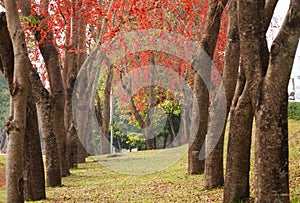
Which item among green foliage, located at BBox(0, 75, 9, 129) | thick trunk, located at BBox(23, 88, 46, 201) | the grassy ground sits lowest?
the grassy ground

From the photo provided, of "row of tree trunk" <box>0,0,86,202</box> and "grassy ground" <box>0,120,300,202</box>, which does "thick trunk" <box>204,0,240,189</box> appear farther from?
"row of tree trunk" <box>0,0,86,202</box>

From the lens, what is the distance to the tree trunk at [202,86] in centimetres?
1559

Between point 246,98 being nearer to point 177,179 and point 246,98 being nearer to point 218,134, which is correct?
point 218,134

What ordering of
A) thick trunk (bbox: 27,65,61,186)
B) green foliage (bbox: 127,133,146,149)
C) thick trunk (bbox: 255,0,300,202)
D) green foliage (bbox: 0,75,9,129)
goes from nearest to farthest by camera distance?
thick trunk (bbox: 255,0,300,202) < thick trunk (bbox: 27,65,61,186) < green foliage (bbox: 127,133,146,149) < green foliage (bbox: 0,75,9,129)

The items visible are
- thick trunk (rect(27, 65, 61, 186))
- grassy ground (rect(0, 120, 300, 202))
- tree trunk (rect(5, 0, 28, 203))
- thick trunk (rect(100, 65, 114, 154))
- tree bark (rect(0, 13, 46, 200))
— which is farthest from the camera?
thick trunk (rect(100, 65, 114, 154))

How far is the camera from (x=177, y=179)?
17.8 metres

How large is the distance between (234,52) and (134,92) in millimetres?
32890

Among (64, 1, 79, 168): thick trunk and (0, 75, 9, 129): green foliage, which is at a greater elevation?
(0, 75, 9, 129): green foliage

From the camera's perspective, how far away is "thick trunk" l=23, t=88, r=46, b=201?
13930 millimetres

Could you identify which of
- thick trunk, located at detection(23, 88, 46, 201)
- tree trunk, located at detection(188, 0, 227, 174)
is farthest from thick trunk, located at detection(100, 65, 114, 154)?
thick trunk, located at detection(23, 88, 46, 201)

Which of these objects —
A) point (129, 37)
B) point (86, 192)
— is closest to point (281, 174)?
point (86, 192)

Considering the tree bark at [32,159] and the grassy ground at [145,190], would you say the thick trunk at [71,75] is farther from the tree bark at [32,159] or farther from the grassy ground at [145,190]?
the tree bark at [32,159]

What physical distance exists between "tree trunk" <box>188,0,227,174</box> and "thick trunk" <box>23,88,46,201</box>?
519 centimetres

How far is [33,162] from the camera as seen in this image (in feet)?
47.2
